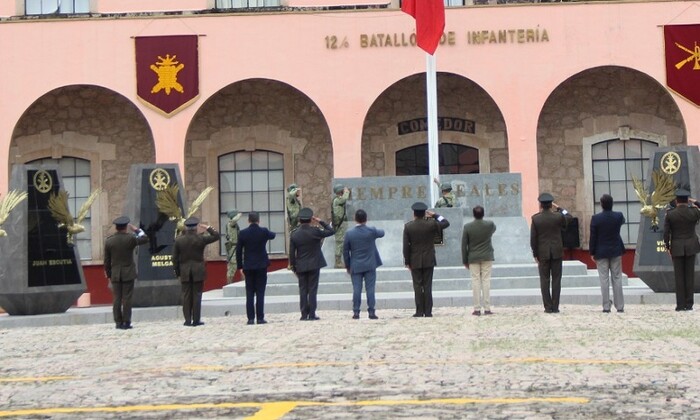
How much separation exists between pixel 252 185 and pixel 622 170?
7370 mm

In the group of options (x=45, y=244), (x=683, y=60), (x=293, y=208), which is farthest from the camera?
(x=683, y=60)

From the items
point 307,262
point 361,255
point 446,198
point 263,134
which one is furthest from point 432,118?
point 307,262

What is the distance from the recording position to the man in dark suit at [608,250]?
14820 mm

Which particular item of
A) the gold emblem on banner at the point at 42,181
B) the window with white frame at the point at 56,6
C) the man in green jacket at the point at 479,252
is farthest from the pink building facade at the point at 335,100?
the man in green jacket at the point at 479,252

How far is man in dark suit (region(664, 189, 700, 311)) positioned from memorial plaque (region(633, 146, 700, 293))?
5.97ft

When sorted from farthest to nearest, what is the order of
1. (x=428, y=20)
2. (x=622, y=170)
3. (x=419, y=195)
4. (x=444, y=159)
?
(x=444, y=159) < (x=622, y=170) < (x=428, y=20) < (x=419, y=195)

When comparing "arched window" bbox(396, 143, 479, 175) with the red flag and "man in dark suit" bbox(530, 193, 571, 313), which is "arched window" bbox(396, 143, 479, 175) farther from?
"man in dark suit" bbox(530, 193, 571, 313)

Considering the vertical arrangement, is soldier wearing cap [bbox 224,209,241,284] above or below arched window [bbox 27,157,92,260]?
below

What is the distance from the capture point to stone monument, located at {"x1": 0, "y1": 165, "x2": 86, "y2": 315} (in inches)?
661

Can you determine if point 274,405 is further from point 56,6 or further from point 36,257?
point 56,6

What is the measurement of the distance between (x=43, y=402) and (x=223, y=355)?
288cm

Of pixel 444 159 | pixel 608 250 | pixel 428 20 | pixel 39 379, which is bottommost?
pixel 39 379

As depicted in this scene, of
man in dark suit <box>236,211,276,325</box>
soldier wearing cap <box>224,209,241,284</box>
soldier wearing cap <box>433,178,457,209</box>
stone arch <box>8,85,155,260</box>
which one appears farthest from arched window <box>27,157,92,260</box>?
man in dark suit <box>236,211,276,325</box>

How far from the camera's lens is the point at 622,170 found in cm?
2455
